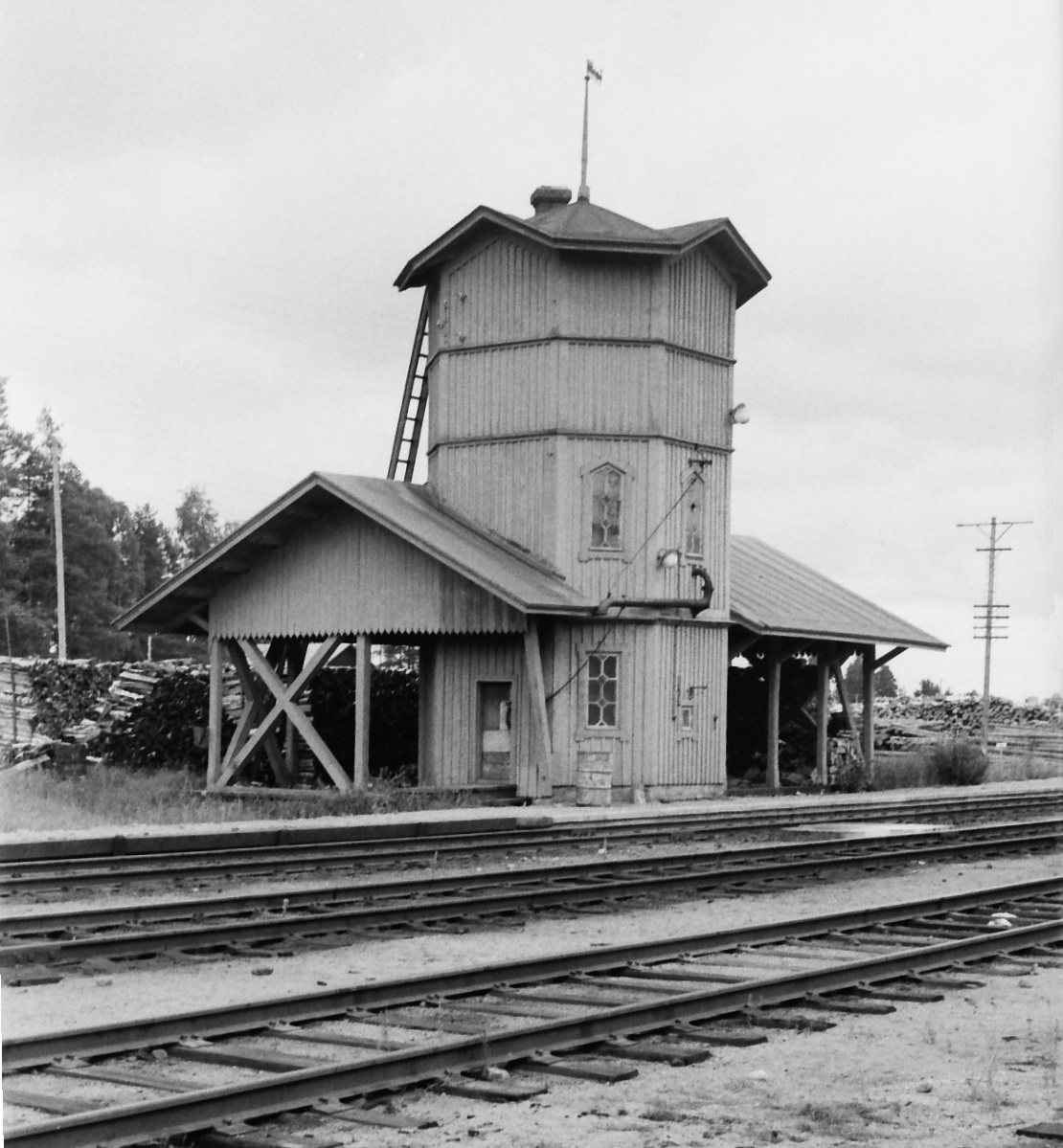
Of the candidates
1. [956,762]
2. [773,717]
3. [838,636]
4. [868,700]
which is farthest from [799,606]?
[956,762]

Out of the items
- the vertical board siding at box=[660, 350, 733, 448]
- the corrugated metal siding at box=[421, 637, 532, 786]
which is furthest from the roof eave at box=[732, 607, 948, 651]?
the corrugated metal siding at box=[421, 637, 532, 786]

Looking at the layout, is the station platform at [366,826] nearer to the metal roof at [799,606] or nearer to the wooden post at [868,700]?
the metal roof at [799,606]

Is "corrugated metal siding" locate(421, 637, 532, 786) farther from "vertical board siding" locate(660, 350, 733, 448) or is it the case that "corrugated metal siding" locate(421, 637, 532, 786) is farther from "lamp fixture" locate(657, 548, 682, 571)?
"vertical board siding" locate(660, 350, 733, 448)

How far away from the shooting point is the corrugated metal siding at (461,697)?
2772cm

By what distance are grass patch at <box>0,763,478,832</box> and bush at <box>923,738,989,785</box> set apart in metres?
14.6

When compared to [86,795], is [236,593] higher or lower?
higher

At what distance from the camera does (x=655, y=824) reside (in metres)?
22.9

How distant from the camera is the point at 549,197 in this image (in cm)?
3111

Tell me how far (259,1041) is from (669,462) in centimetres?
2125

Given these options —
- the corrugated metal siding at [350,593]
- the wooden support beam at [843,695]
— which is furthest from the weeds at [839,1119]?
the wooden support beam at [843,695]

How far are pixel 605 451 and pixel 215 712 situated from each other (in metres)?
8.35

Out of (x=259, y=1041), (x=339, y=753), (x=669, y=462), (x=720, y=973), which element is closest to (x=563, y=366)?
(x=669, y=462)

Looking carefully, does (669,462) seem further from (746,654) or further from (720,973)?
(720,973)

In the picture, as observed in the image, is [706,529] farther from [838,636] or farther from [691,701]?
[838,636]
